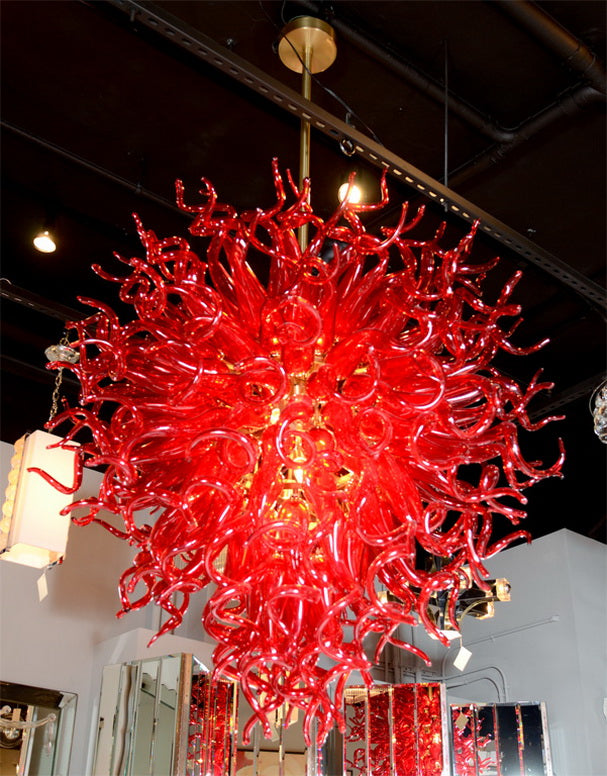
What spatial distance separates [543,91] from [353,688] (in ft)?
9.39

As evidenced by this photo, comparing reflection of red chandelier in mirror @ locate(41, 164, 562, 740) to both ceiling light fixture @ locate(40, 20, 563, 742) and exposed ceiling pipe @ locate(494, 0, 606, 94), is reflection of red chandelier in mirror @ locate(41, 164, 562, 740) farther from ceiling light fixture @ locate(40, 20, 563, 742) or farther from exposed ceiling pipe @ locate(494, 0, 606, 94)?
exposed ceiling pipe @ locate(494, 0, 606, 94)

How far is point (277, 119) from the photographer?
11.9 feet

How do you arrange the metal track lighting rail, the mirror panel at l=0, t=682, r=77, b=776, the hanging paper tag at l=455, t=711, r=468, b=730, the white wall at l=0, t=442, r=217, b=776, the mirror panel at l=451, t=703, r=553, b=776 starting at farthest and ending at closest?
the hanging paper tag at l=455, t=711, r=468, b=730
the mirror panel at l=451, t=703, r=553, b=776
the white wall at l=0, t=442, r=217, b=776
the mirror panel at l=0, t=682, r=77, b=776
the metal track lighting rail

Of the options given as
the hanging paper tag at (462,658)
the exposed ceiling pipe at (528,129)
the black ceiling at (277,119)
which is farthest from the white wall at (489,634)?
the exposed ceiling pipe at (528,129)

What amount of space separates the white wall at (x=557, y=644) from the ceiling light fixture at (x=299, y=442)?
3370 millimetres

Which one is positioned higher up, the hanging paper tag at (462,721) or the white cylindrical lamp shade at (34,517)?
the white cylindrical lamp shade at (34,517)

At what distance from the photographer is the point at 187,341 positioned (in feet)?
6.91

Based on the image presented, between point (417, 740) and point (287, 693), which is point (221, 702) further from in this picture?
point (287, 693)

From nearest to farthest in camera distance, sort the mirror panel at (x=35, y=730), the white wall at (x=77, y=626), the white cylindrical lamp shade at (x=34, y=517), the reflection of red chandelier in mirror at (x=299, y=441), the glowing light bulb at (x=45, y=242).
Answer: the reflection of red chandelier in mirror at (x=299, y=441) → the white cylindrical lamp shade at (x=34, y=517) → the glowing light bulb at (x=45, y=242) → the mirror panel at (x=35, y=730) → the white wall at (x=77, y=626)

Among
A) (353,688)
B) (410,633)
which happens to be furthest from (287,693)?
(410,633)

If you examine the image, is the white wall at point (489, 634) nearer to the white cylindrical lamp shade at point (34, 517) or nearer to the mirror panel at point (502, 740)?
the mirror panel at point (502, 740)

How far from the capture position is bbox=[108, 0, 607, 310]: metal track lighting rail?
233 cm

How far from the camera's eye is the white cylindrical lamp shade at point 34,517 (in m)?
2.81

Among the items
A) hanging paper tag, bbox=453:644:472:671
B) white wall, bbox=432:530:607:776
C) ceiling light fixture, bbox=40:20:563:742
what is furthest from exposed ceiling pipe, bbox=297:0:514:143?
white wall, bbox=432:530:607:776
